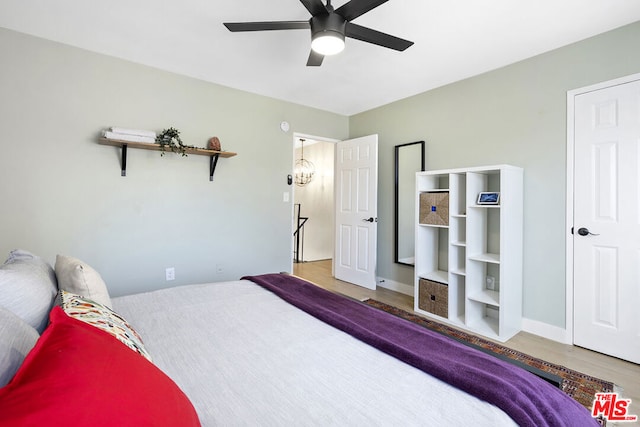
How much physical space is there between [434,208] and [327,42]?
6.48ft

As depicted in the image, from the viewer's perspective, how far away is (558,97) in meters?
2.57

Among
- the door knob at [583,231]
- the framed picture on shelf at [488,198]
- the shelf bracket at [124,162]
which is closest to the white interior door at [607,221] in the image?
the door knob at [583,231]

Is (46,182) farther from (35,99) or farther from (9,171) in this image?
(35,99)

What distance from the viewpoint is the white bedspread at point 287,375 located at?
32.2 inches

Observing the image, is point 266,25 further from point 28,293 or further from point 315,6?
point 28,293

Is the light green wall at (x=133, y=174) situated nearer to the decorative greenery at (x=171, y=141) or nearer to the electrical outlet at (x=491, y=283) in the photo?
the decorative greenery at (x=171, y=141)

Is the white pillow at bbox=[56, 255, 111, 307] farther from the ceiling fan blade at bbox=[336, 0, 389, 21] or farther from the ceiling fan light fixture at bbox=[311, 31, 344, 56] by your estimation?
the ceiling fan blade at bbox=[336, 0, 389, 21]

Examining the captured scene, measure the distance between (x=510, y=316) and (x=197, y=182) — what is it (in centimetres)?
330

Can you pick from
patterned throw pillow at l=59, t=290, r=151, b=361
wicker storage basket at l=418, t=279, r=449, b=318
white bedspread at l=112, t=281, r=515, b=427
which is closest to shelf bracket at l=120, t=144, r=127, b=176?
white bedspread at l=112, t=281, r=515, b=427

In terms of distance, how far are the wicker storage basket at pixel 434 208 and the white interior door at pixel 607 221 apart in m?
1.01

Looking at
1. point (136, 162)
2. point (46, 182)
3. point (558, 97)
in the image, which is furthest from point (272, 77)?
point (558, 97)

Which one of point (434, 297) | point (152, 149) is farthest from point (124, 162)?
point (434, 297)

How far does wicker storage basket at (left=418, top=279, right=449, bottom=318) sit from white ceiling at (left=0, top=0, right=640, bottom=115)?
216 centimetres

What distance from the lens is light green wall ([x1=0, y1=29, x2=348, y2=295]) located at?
2.43m
